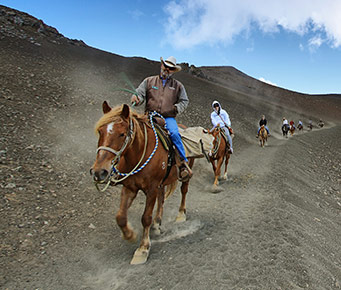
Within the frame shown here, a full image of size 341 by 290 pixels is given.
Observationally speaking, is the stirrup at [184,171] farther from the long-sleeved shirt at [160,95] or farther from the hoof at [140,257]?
the hoof at [140,257]

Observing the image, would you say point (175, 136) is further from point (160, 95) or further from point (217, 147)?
point (217, 147)

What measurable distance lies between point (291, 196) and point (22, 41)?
858 inches

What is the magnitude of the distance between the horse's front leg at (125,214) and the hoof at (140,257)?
0.90ft

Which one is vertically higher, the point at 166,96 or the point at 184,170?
the point at 166,96

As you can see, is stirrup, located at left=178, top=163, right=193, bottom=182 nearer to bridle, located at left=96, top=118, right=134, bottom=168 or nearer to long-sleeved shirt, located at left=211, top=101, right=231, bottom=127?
bridle, located at left=96, top=118, right=134, bottom=168

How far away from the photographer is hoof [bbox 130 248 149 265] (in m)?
4.25

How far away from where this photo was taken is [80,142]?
9.73 metres

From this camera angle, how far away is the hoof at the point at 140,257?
4246 mm

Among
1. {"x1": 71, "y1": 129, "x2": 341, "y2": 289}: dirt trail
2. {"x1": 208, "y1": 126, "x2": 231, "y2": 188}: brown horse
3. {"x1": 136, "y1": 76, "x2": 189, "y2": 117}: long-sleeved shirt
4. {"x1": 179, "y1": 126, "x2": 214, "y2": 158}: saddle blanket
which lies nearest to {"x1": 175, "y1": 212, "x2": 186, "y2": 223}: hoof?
{"x1": 71, "y1": 129, "x2": 341, "y2": 289}: dirt trail

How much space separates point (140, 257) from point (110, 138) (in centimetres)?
213

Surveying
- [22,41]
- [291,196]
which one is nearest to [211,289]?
[291,196]

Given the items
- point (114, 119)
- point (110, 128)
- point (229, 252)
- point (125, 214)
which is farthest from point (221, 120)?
point (110, 128)

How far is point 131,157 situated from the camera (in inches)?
161

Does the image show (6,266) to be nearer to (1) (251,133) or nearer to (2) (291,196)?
(2) (291,196)
